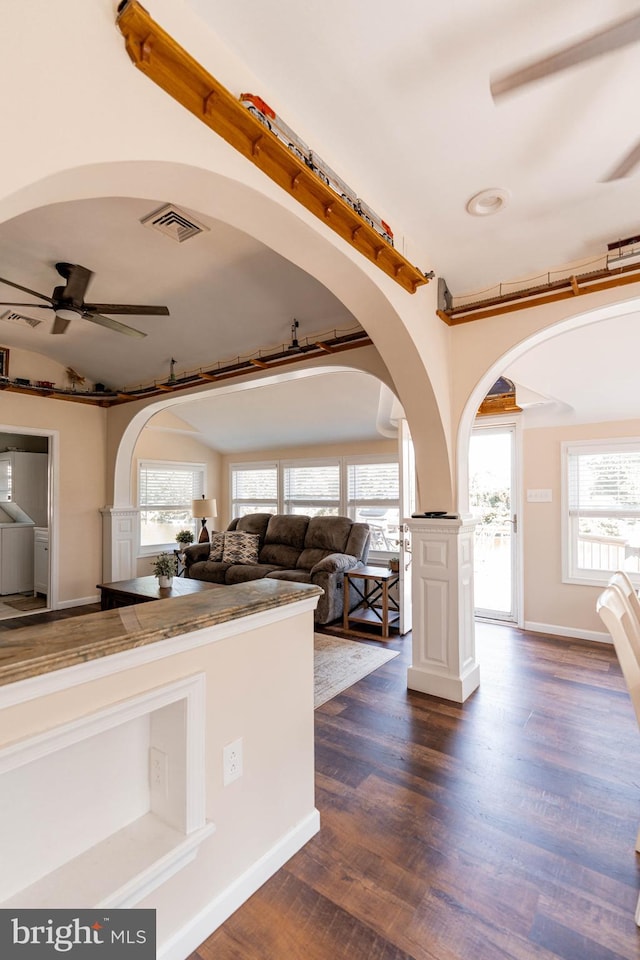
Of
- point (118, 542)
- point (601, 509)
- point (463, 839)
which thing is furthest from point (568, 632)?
point (118, 542)

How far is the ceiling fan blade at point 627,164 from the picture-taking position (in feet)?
4.30

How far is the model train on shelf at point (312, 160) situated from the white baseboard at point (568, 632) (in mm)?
3931

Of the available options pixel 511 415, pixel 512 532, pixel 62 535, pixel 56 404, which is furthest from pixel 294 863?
pixel 56 404

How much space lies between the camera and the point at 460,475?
3014 mm

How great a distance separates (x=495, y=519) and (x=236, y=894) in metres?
4.14

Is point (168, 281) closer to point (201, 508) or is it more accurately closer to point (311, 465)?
point (311, 465)

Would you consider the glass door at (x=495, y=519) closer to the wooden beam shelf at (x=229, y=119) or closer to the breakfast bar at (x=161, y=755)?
the wooden beam shelf at (x=229, y=119)

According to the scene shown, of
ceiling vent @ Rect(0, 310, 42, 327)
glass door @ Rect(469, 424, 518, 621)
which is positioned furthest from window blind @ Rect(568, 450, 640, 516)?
ceiling vent @ Rect(0, 310, 42, 327)

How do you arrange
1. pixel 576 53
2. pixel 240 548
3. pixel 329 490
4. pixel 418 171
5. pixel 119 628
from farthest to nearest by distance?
1. pixel 329 490
2. pixel 240 548
3. pixel 418 171
4. pixel 119 628
5. pixel 576 53

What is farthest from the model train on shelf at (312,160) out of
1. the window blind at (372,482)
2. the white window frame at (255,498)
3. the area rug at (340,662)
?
the white window frame at (255,498)

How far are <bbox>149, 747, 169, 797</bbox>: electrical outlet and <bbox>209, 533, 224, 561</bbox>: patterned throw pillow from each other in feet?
15.8

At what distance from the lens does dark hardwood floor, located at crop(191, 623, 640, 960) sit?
140 cm

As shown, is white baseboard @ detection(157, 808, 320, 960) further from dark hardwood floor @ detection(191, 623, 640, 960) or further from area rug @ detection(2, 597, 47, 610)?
area rug @ detection(2, 597, 47, 610)

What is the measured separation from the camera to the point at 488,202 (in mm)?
2104
